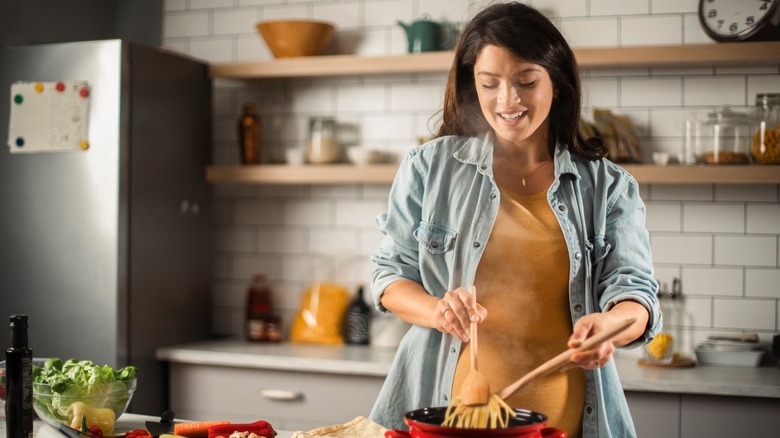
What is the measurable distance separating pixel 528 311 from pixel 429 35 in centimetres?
208

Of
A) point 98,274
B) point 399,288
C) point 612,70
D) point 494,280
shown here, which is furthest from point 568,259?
point 98,274

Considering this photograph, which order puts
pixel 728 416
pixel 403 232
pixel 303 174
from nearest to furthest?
pixel 403 232 → pixel 728 416 → pixel 303 174

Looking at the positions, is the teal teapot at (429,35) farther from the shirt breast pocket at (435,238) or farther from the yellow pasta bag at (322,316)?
the shirt breast pocket at (435,238)

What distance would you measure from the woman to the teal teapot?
174 centimetres

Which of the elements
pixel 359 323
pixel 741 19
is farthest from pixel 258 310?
pixel 741 19

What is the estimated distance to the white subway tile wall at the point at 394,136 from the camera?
3572 mm

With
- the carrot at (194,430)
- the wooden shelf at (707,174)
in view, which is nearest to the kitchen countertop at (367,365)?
the wooden shelf at (707,174)

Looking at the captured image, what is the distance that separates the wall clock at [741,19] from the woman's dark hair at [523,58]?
165cm

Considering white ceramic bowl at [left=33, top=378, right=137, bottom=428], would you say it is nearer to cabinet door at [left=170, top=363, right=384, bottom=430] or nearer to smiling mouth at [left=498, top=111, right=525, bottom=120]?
smiling mouth at [left=498, top=111, right=525, bottom=120]

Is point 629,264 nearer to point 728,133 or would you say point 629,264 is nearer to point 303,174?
point 728,133

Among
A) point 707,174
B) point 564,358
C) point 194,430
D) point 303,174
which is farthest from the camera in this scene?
point 303,174

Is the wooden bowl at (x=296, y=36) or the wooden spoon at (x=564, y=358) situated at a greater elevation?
the wooden bowl at (x=296, y=36)

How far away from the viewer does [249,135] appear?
4.05 m

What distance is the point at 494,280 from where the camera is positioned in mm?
1919
